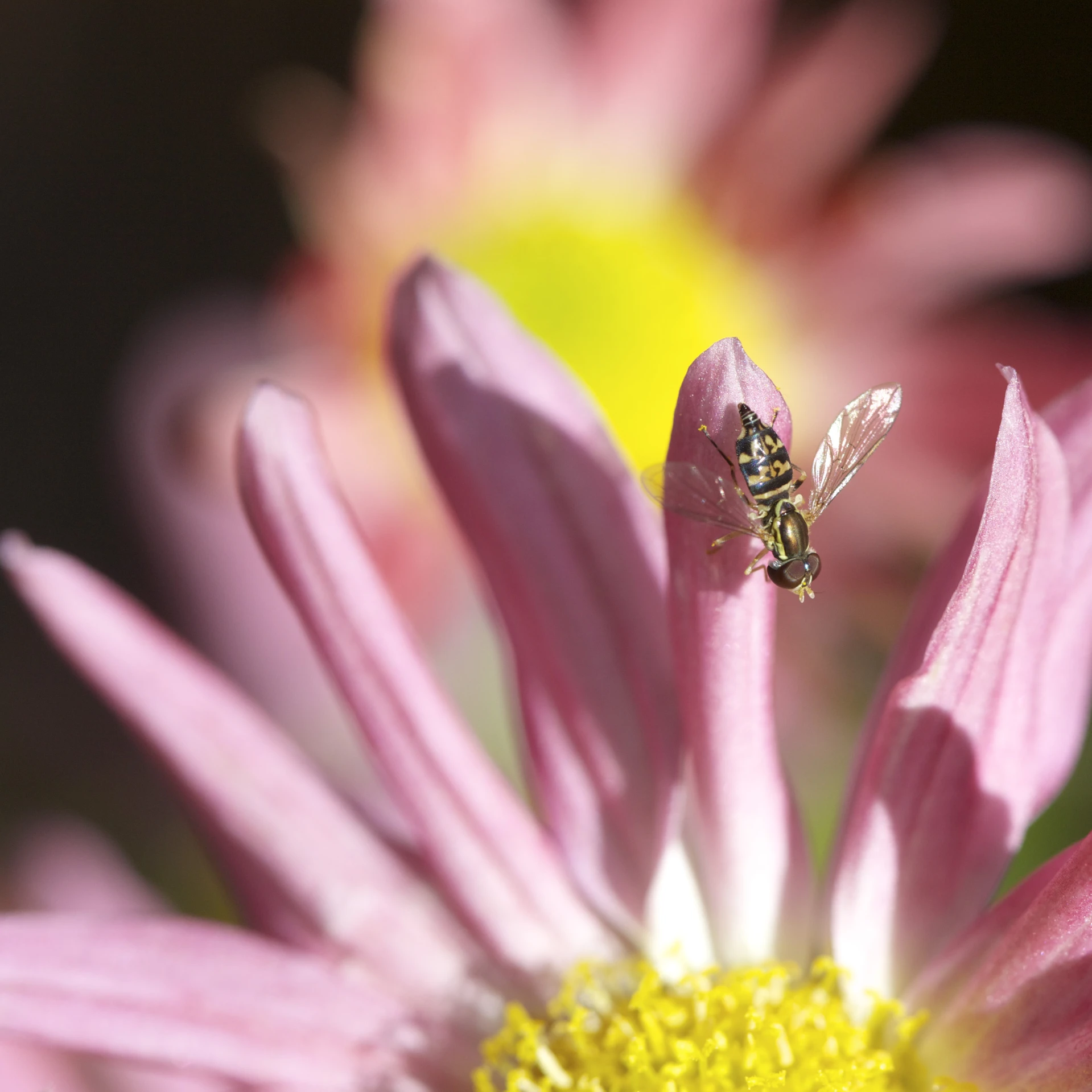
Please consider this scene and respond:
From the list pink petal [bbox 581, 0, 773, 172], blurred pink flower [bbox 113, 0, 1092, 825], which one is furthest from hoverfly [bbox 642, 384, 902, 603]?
pink petal [bbox 581, 0, 773, 172]

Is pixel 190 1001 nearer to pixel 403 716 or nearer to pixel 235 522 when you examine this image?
pixel 403 716

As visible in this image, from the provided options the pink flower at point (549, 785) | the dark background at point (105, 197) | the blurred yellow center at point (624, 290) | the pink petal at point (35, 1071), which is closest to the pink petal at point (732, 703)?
the pink flower at point (549, 785)

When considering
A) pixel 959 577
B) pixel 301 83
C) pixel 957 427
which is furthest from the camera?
pixel 301 83

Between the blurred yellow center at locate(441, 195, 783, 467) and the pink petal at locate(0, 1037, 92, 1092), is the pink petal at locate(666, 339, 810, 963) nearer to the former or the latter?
the pink petal at locate(0, 1037, 92, 1092)

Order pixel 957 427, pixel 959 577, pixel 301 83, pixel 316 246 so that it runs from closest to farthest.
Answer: pixel 959 577, pixel 957 427, pixel 316 246, pixel 301 83

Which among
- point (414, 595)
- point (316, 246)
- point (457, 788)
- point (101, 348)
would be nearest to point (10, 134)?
point (101, 348)

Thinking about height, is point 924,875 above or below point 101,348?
below

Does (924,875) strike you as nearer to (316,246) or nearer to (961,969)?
(961,969)
